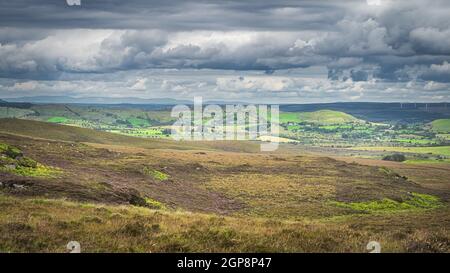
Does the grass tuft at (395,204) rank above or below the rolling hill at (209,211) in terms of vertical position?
below

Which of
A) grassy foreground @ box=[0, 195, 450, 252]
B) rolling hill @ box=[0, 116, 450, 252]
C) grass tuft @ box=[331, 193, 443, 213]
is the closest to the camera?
grassy foreground @ box=[0, 195, 450, 252]

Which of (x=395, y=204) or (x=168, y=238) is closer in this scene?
(x=168, y=238)

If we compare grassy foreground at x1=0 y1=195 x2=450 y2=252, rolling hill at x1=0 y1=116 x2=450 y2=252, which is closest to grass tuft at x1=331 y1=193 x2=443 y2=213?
rolling hill at x1=0 y1=116 x2=450 y2=252

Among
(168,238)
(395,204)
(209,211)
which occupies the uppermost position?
(168,238)

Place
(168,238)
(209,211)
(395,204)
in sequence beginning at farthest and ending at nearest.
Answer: (395,204) < (209,211) < (168,238)

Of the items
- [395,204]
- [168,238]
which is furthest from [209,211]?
[395,204]

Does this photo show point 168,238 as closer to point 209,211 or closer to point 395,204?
point 209,211

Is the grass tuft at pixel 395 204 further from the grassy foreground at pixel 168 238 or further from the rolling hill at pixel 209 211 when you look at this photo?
the grassy foreground at pixel 168 238

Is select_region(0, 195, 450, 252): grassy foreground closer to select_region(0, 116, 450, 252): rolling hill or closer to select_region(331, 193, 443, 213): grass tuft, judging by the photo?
select_region(0, 116, 450, 252): rolling hill

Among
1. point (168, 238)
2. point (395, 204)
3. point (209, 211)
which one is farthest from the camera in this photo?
point (395, 204)

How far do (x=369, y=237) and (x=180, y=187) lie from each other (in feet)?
163

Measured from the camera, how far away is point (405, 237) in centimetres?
1956

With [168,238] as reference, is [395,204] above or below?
below

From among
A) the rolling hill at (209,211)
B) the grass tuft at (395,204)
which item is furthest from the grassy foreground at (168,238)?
the grass tuft at (395,204)
